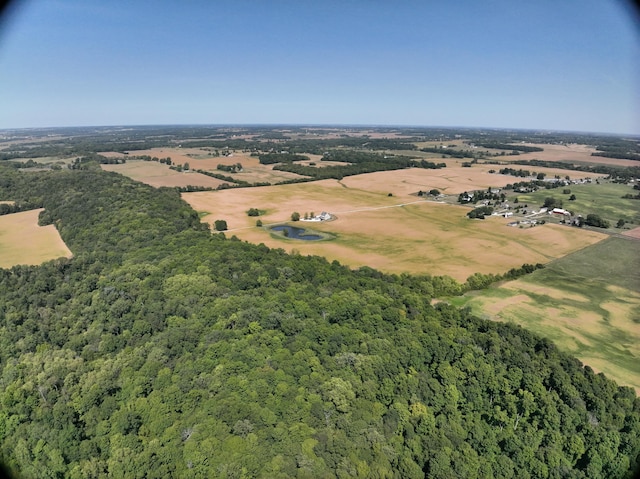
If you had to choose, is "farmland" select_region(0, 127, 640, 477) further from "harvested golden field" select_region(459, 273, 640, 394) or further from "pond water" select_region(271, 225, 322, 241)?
"pond water" select_region(271, 225, 322, 241)

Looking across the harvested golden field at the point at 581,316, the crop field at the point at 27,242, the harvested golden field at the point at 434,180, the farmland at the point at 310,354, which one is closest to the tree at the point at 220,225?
the farmland at the point at 310,354

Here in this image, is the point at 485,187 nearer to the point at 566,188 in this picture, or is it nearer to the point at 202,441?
the point at 566,188

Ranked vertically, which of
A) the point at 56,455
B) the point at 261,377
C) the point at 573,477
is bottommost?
the point at 573,477

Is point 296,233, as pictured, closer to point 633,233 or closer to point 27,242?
point 27,242

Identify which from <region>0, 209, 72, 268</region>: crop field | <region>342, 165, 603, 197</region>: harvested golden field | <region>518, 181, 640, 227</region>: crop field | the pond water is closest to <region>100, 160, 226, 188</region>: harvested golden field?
<region>0, 209, 72, 268</region>: crop field

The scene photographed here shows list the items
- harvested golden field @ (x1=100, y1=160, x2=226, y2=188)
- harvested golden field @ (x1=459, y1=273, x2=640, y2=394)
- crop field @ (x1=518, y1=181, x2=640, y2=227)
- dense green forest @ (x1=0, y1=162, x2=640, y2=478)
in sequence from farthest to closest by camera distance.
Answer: harvested golden field @ (x1=100, y1=160, x2=226, y2=188) < crop field @ (x1=518, y1=181, x2=640, y2=227) < harvested golden field @ (x1=459, y1=273, x2=640, y2=394) < dense green forest @ (x1=0, y1=162, x2=640, y2=478)

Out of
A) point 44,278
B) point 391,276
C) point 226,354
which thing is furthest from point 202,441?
point 44,278

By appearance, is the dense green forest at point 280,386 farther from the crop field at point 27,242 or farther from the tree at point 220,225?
the tree at point 220,225
